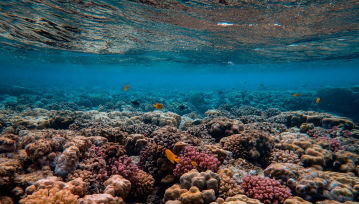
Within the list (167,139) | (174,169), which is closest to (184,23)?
(167,139)

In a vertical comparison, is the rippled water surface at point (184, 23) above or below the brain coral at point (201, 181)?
above

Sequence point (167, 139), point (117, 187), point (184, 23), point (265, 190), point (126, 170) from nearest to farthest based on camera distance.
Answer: point (117, 187) < point (265, 190) < point (126, 170) < point (167, 139) < point (184, 23)

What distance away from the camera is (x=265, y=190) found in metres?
3.87

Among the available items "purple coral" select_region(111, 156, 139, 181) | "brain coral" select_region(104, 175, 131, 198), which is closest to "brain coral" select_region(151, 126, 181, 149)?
"purple coral" select_region(111, 156, 139, 181)

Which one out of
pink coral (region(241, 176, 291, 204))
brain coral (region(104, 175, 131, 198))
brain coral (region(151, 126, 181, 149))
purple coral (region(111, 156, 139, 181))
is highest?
brain coral (region(151, 126, 181, 149))

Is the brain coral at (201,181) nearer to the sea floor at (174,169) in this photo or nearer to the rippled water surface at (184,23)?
the sea floor at (174,169)

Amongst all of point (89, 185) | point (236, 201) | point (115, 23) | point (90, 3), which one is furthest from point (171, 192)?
point (115, 23)

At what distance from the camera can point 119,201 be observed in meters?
3.48

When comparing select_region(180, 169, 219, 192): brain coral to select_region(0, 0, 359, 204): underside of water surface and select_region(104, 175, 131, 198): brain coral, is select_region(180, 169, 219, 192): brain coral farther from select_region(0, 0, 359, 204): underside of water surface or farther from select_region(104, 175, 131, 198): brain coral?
select_region(104, 175, 131, 198): brain coral

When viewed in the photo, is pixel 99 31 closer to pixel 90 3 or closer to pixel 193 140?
pixel 90 3

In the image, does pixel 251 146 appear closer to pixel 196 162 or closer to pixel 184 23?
pixel 196 162

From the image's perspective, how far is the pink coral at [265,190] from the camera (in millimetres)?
3807

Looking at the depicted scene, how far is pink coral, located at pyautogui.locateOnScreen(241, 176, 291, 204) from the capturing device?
381 cm

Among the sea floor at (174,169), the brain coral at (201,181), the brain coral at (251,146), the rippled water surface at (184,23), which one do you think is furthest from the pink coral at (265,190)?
the rippled water surface at (184,23)
